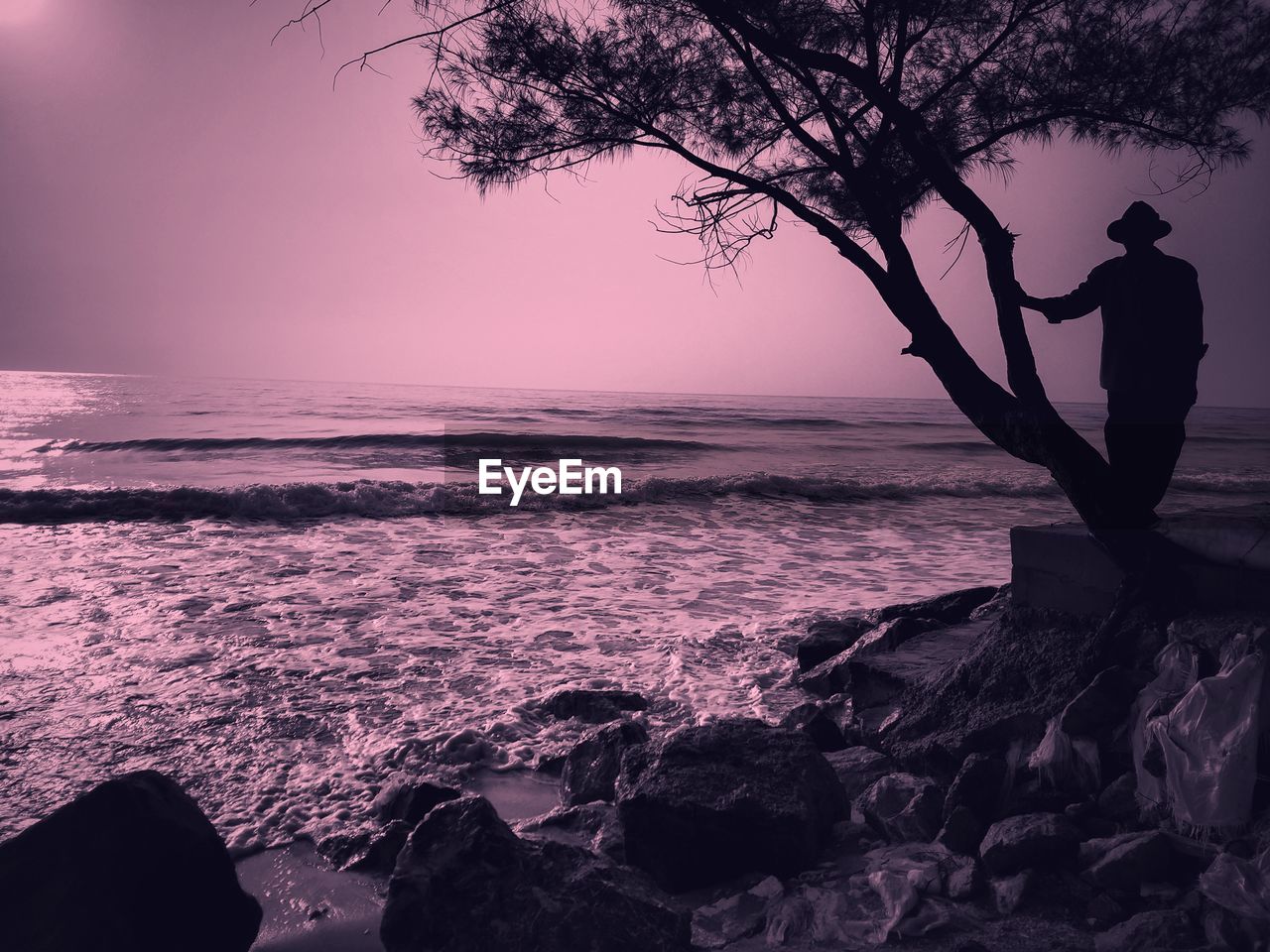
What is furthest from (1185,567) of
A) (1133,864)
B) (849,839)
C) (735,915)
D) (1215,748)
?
(735,915)

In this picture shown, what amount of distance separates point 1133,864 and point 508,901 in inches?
80.6

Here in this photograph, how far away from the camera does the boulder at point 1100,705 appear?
3.21 m

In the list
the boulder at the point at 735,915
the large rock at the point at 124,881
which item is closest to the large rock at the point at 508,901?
the boulder at the point at 735,915

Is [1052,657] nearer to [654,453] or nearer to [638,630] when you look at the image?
[638,630]

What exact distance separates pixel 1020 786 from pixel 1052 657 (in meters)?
0.84

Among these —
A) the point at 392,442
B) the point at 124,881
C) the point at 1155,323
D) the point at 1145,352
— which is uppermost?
the point at 1155,323

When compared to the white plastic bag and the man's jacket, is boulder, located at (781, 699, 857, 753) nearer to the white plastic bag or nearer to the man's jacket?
the white plastic bag

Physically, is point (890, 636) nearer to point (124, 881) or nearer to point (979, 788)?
point (979, 788)

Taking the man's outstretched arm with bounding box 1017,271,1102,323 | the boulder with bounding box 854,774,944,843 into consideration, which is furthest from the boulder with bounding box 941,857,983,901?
the man's outstretched arm with bounding box 1017,271,1102,323

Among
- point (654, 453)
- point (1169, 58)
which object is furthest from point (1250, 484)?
→ point (1169, 58)

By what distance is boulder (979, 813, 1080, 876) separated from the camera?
2695 mm

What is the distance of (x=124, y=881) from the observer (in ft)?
7.51

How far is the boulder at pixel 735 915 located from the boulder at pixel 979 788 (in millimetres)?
820

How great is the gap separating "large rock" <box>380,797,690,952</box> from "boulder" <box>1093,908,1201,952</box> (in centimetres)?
128
